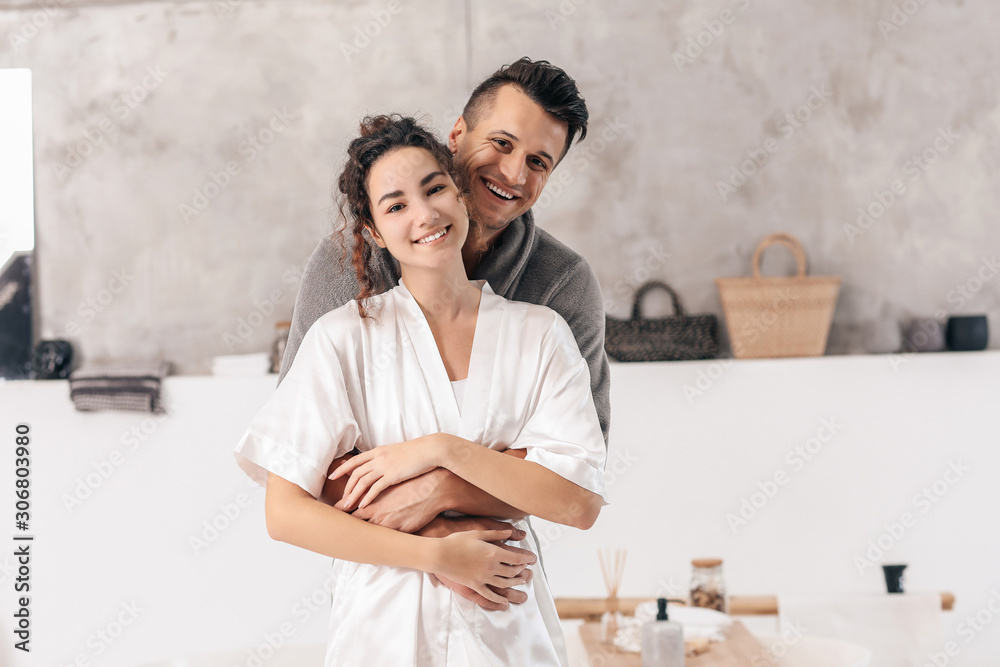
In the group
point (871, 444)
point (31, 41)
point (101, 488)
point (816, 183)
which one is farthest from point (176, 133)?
point (871, 444)

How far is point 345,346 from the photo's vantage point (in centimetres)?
116

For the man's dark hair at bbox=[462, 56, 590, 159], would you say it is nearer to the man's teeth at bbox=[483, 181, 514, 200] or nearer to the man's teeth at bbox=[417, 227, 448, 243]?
the man's teeth at bbox=[483, 181, 514, 200]

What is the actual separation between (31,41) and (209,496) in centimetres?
202

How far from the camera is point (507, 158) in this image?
1.38m

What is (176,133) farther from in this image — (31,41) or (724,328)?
(724,328)

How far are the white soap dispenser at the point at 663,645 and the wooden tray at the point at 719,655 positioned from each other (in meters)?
0.11

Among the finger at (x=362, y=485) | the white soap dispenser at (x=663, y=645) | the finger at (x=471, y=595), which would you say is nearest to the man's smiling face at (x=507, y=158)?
the finger at (x=362, y=485)

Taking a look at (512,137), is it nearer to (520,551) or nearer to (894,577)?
(520,551)

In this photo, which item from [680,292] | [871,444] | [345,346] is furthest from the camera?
[680,292]

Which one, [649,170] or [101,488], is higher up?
[649,170]

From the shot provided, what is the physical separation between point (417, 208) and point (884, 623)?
7.66 ft

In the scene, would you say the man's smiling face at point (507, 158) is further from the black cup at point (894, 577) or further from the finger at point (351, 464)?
the black cup at point (894, 577)

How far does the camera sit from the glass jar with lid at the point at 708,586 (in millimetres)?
2457

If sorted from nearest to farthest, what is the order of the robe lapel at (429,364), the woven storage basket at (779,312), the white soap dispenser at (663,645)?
the robe lapel at (429,364)
the white soap dispenser at (663,645)
the woven storage basket at (779,312)
